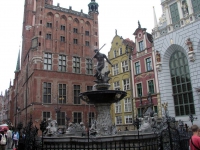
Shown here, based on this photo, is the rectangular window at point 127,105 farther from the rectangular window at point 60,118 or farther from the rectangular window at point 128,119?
the rectangular window at point 60,118

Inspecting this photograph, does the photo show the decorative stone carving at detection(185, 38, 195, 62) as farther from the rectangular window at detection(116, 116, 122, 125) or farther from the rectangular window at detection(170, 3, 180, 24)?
the rectangular window at detection(116, 116, 122, 125)

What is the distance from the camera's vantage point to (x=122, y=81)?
3166 centimetres

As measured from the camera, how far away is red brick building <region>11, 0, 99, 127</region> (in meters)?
31.2

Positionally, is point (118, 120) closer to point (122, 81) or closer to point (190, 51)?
point (122, 81)

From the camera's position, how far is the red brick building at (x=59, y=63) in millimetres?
31234

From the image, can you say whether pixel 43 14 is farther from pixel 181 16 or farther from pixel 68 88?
pixel 181 16

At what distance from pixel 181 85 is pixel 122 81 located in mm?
9417

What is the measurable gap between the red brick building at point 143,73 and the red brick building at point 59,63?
9104 mm

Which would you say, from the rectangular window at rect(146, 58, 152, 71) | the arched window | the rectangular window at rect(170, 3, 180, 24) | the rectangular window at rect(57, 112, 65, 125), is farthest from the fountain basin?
the rectangular window at rect(57, 112, 65, 125)

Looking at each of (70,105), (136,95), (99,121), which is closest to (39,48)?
(70,105)

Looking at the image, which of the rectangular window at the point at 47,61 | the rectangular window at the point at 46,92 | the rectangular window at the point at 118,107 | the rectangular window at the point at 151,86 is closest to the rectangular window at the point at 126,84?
the rectangular window at the point at 118,107

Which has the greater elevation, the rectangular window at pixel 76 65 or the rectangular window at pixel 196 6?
the rectangular window at pixel 196 6

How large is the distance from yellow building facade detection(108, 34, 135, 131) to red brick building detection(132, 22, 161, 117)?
1087 millimetres

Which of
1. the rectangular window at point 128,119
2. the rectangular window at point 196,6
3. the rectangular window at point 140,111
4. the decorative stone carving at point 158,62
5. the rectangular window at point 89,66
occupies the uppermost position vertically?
the rectangular window at point 196,6
